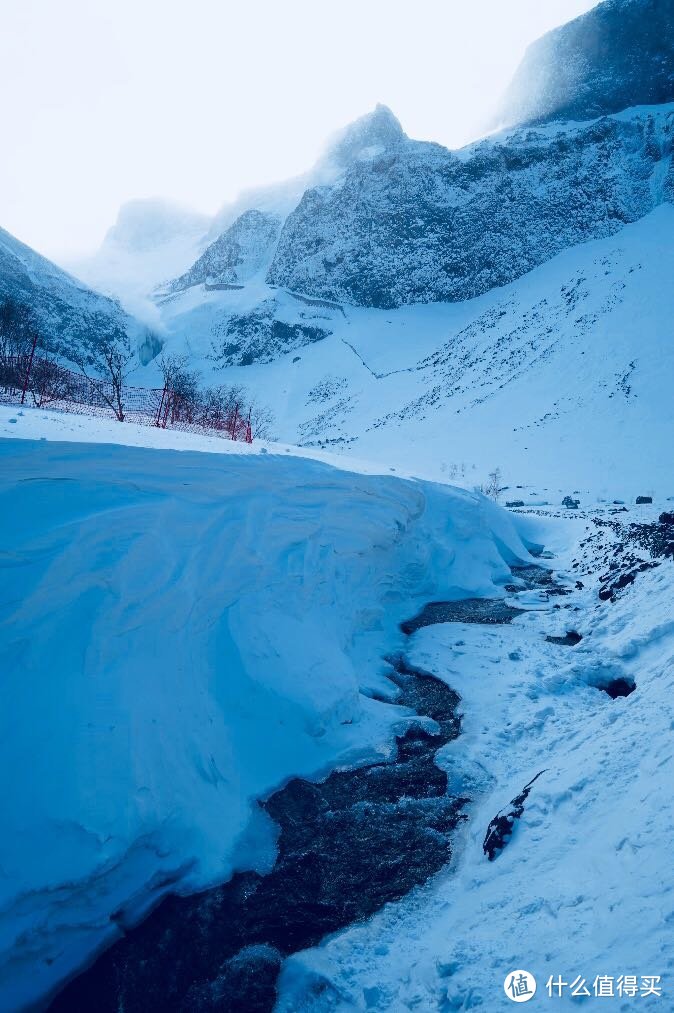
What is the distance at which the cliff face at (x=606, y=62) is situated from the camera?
53875 mm

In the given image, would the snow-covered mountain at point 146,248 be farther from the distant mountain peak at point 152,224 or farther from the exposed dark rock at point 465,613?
the exposed dark rock at point 465,613

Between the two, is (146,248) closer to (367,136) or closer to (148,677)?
(367,136)

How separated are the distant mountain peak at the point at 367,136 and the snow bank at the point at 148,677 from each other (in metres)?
69.9

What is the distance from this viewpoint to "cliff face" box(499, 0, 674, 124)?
53875 millimetres

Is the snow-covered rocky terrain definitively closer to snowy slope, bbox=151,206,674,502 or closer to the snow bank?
the snow bank

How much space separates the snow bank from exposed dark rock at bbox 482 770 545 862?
166 cm

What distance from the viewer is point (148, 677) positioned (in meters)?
4.82

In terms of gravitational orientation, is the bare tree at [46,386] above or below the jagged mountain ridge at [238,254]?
below

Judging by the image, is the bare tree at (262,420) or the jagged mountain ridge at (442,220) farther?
the jagged mountain ridge at (442,220)

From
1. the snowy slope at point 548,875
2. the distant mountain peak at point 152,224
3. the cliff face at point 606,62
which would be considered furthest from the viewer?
the distant mountain peak at point 152,224

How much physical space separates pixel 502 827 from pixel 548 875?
0.76 meters

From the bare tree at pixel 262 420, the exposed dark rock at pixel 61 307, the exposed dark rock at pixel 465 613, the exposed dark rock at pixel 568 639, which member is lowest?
the exposed dark rock at pixel 465 613

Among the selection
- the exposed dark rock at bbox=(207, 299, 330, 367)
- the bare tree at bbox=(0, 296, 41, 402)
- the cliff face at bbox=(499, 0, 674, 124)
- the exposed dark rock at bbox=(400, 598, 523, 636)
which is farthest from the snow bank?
the cliff face at bbox=(499, 0, 674, 124)

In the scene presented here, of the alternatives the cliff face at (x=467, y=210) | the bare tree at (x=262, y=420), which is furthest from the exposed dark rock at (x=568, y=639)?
the cliff face at (x=467, y=210)
